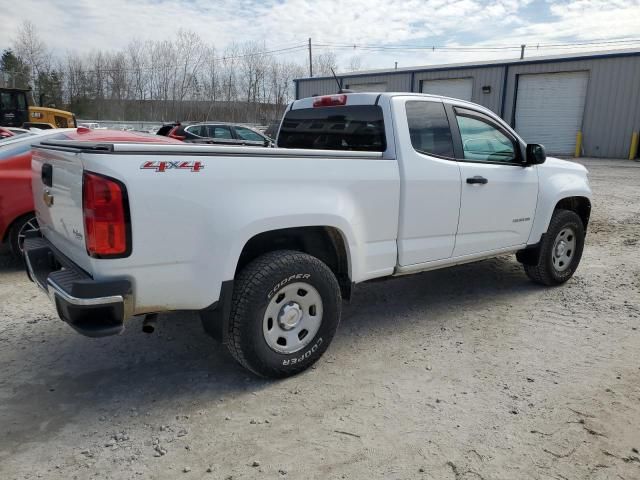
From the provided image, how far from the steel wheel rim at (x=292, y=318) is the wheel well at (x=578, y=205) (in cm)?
344

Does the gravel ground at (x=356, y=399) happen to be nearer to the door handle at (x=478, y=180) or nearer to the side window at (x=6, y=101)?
the door handle at (x=478, y=180)

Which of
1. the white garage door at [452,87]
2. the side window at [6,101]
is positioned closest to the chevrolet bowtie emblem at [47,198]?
the side window at [6,101]

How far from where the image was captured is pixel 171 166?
2.79m

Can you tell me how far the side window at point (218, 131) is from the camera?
52.1 ft

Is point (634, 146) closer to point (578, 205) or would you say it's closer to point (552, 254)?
point (578, 205)

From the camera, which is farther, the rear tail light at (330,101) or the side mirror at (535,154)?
the side mirror at (535,154)

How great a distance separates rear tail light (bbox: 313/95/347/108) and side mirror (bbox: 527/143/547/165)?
1917mm

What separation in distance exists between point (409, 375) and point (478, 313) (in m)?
1.54

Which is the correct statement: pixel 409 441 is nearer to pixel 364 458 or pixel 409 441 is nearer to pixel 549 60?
pixel 364 458

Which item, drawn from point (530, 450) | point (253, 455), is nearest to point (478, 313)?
point (530, 450)

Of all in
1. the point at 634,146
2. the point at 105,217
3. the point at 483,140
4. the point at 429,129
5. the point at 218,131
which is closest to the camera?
the point at 105,217

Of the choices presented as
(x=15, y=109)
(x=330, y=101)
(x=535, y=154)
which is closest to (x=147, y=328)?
(x=330, y=101)

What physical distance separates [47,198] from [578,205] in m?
5.39

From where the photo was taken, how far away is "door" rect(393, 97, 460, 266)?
3988 mm
